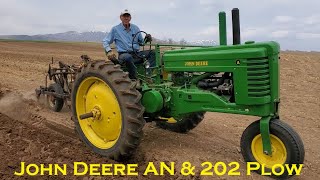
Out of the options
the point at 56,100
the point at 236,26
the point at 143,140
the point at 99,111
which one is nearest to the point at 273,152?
the point at 236,26

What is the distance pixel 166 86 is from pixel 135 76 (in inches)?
29.7

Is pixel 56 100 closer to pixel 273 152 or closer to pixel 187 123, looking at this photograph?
pixel 187 123

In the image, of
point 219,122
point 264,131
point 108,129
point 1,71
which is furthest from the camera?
point 1,71

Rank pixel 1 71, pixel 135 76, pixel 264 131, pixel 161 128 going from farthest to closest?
pixel 1 71
pixel 161 128
pixel 135 76
pixel 264 131

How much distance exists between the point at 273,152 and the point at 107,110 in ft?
7.84

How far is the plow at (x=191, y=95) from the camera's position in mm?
4926

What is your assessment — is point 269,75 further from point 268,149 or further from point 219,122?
point 219,122

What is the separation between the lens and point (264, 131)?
4.92 meters

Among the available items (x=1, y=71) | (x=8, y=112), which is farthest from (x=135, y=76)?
(x=1, y=71)

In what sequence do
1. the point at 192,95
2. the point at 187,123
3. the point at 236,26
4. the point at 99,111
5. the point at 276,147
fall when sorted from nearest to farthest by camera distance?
the point at 276,147 < the point at 236,26 < the point at 192,95 < the point at 99,111 < the point at 187,123

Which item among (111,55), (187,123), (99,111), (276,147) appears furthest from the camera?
(187,123)

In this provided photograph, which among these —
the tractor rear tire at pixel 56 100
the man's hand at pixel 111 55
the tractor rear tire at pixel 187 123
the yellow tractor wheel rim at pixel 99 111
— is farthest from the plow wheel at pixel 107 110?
the tractor rear tire at pixel 56 100

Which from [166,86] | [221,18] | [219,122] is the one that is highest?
[221,18]

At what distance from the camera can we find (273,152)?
5.02 m
